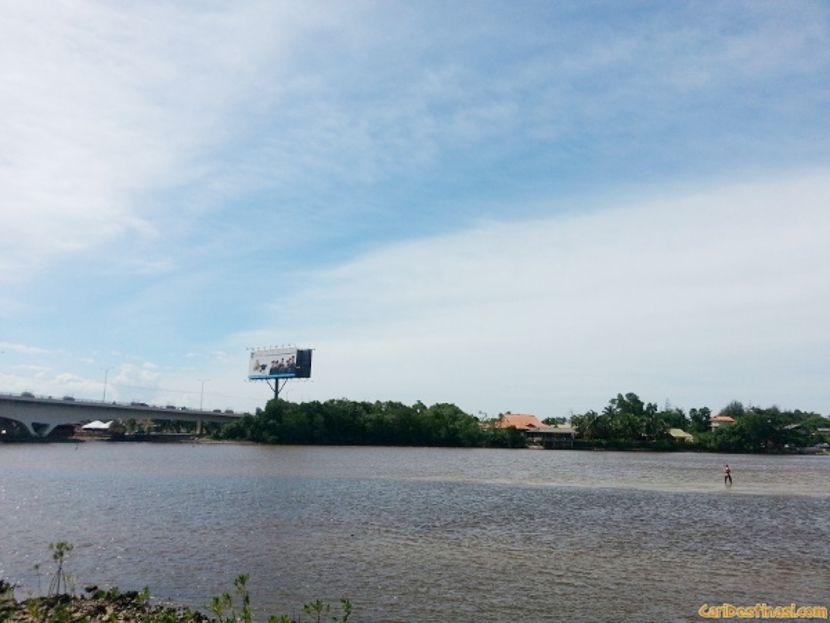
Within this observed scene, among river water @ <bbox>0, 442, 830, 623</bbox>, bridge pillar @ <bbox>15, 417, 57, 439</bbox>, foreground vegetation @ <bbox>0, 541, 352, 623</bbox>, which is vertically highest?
bridge pillar @ <bbox>15, 417, 57, 439</bbox>

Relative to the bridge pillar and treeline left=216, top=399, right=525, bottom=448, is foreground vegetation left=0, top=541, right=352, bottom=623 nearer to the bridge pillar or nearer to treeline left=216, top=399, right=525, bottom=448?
treeline left=216, top=399, right=525, bottom=448

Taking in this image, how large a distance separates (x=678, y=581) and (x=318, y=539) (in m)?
19.7

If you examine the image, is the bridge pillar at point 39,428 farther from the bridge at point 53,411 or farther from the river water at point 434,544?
the river water at point 434,544

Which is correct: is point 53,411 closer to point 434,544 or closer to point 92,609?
point 434,544

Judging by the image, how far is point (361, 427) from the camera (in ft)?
605

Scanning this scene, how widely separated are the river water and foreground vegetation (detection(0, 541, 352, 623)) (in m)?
1.47

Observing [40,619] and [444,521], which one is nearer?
[40,619]

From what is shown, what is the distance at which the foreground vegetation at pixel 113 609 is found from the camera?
20.8m

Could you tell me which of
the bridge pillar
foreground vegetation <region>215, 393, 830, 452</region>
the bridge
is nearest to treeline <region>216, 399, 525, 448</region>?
foreground vegetation <region>215, 393, 830, 452</region>

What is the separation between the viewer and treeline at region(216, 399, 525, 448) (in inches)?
6890

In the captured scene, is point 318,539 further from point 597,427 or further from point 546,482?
point 597,427

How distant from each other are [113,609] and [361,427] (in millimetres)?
163190

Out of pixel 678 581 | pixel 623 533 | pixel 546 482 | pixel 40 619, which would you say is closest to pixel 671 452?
pixel 546 482

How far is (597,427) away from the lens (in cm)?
19762
